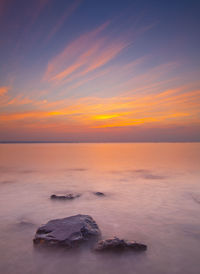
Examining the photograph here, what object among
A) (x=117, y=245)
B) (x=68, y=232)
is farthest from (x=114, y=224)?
→ (x=68, y=232)

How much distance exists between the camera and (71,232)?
5.93 m

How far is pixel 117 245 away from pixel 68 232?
4.87 ft

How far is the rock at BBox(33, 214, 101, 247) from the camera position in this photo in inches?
223

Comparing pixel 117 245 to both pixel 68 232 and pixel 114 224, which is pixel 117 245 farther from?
pixel 114 224

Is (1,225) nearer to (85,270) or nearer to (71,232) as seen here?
(71,232)

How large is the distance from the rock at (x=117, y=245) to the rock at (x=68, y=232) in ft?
1.96

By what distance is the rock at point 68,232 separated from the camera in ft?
18.6

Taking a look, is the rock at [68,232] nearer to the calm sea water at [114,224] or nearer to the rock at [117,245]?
the calm sea water at [114,224]

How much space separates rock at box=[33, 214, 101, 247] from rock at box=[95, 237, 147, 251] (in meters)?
0.60

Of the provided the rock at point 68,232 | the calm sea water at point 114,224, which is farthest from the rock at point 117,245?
the rock at point 68,232

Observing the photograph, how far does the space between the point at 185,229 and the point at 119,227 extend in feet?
7.45

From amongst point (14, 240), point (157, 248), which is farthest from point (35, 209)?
point (157, 248)

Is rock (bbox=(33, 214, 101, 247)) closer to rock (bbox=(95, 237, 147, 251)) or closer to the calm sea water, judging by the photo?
the calm sea water

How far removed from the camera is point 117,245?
546cm
